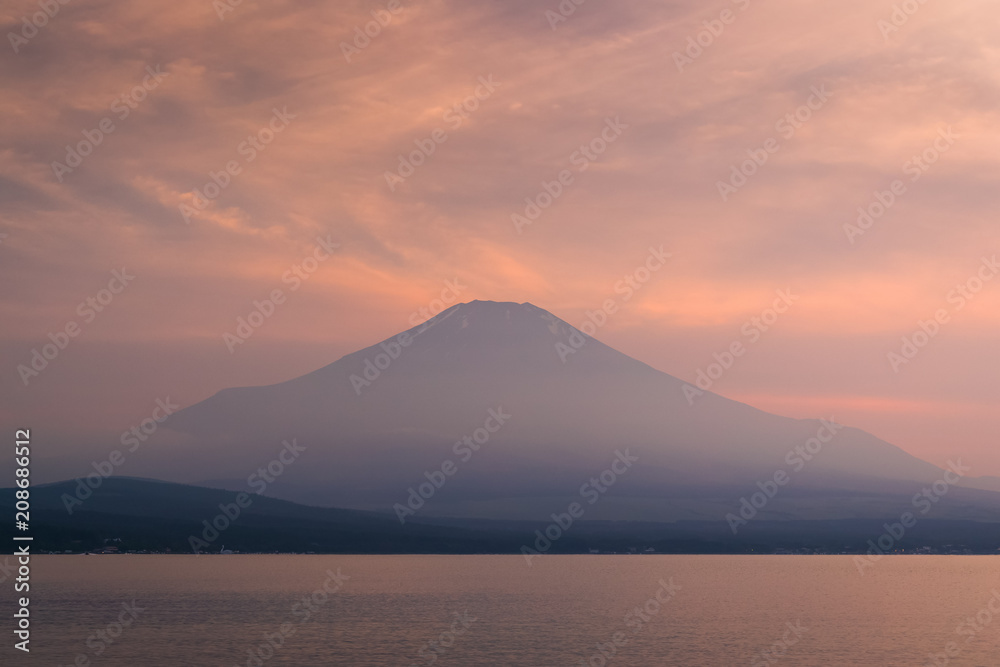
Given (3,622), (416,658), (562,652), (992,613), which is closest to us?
(416,658)

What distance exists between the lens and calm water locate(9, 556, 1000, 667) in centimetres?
7125

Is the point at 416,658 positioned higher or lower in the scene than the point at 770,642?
higher

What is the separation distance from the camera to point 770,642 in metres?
81.8

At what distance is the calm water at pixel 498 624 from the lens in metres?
71.2

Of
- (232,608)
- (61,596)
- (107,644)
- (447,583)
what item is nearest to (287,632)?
(107,644)

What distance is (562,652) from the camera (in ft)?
243

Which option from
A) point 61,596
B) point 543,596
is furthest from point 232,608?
point 543,596

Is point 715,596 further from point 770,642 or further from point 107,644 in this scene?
point 107,644

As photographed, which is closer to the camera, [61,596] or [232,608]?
[232,608]

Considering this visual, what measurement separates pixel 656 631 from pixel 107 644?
4649 cm

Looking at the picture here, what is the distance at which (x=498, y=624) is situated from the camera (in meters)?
96.8

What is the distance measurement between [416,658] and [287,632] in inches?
825

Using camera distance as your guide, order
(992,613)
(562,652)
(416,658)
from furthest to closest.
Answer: (992,613) < (562,652) < (416,658)

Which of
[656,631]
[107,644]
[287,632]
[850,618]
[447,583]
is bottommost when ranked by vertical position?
[447,583]
